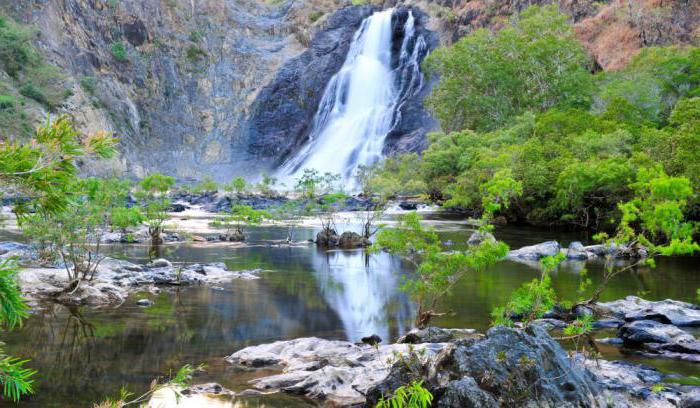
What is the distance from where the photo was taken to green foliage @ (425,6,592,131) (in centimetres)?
5275

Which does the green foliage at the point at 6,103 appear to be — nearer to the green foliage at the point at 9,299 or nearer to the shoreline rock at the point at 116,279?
the shoreline rock at the point at 116,279

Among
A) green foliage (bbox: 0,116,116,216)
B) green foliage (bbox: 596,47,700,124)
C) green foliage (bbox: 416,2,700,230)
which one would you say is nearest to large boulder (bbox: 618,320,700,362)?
green foliage (bbox: 0,116,116,216)

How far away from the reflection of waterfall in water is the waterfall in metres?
41.8

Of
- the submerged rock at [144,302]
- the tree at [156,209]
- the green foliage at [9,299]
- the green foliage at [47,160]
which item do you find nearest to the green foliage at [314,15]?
the tree at [156,209]

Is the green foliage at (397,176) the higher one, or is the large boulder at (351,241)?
the green foliage at (397,176)

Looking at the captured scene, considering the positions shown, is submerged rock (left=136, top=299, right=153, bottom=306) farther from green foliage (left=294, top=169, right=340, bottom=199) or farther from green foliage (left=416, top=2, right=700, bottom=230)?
green foliage (left=416, top=2, right=700, bottom=230)

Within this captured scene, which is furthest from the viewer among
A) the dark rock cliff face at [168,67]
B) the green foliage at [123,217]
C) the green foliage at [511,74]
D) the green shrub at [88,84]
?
the dark rock cliff face at [168,67]

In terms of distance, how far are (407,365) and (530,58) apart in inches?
2012

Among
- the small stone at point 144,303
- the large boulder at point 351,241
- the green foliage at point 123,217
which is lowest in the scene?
the small stone at point 144,303

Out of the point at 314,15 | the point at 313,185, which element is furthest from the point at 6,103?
the point at 314,15

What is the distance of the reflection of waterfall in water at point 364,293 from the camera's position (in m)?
14.0

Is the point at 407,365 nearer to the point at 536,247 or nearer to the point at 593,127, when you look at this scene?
the point at 536,247

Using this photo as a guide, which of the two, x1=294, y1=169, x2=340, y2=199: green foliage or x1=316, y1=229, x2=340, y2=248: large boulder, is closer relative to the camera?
x1=316, y1=229, x2=340, y2=248: large boulder

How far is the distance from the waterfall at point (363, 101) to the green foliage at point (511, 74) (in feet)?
41.9
